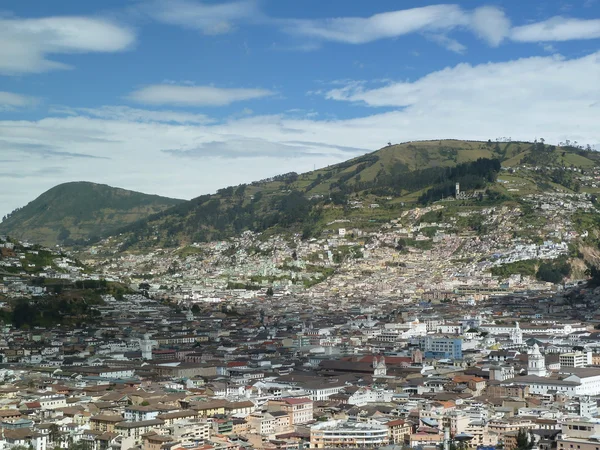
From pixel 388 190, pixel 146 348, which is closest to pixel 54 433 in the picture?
pixel 146 348

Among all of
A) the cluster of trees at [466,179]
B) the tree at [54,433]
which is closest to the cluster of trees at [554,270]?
the cluster of trees at [466,179]

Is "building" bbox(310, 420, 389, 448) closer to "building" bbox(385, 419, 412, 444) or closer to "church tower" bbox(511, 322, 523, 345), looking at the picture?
"building" bbox(385, 419, 412, 444)

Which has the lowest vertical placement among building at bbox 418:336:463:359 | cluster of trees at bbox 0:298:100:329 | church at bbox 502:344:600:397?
church at bbox 502:344:600:397

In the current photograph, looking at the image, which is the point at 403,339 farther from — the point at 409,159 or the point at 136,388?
the point at 409,159

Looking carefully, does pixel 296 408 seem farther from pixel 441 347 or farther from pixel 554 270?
pixel 554 270

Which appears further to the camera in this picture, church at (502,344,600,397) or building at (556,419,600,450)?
church at (502,344,600,397)

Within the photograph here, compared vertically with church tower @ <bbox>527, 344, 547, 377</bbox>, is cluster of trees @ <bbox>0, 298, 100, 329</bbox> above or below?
above

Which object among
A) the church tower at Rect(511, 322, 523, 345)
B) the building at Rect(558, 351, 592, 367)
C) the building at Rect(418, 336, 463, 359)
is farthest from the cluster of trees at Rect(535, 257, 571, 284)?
the building at Rect(558, 351, 592, 367)

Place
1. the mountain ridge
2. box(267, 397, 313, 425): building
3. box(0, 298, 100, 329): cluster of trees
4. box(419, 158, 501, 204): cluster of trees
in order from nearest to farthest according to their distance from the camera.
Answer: box(267, 397, 313, 425): building < box(0, 298, 100, 329): cluster of trees < box(419, 158, 501, 204): cluster of trees < the mountain ridge
